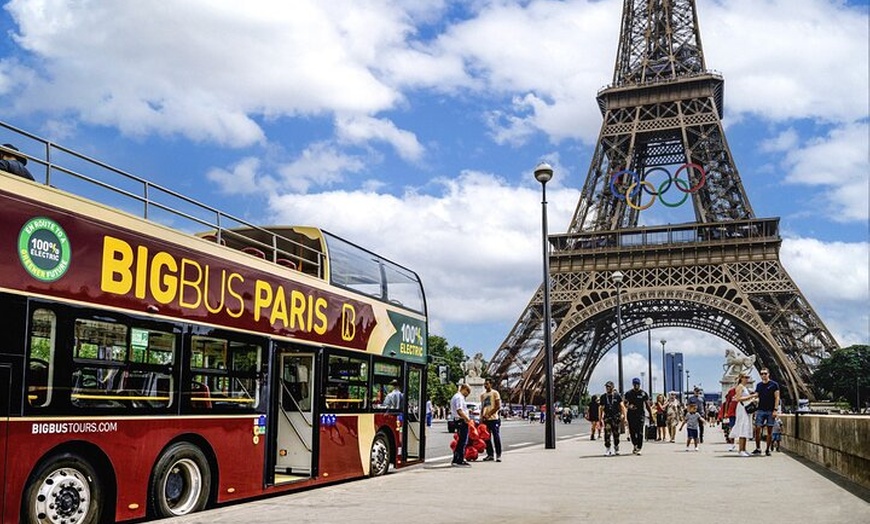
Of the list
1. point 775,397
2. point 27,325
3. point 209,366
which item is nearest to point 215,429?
point 209,366

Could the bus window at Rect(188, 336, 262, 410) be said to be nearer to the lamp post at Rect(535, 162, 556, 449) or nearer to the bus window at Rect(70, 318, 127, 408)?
the bus window at Rect(70, 318, 127, 408)

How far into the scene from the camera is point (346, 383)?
43.6ft

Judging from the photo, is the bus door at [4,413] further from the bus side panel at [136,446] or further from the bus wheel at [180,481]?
the bus wheel at [180,481]

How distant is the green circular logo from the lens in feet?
24.7

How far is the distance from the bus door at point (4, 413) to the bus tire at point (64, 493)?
24 cm

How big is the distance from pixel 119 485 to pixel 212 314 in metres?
2.26

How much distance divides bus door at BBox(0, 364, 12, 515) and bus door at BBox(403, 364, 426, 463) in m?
8.86

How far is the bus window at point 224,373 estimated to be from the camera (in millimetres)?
9641

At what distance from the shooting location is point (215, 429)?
991 centimetres

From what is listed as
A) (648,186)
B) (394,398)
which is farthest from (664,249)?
(394,398)

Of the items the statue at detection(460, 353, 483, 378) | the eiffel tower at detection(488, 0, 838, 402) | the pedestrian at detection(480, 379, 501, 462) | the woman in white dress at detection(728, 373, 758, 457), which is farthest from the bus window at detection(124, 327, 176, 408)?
the eiffel tower at detection(488, 0, 838, 402)

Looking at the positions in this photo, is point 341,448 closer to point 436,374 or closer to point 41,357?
point 41,357

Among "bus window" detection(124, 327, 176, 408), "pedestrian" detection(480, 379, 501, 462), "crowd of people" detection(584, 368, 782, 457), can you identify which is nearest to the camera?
"bus window" detection(124, 327, 176, 408)

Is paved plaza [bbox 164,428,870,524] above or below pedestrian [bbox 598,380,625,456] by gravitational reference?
below
